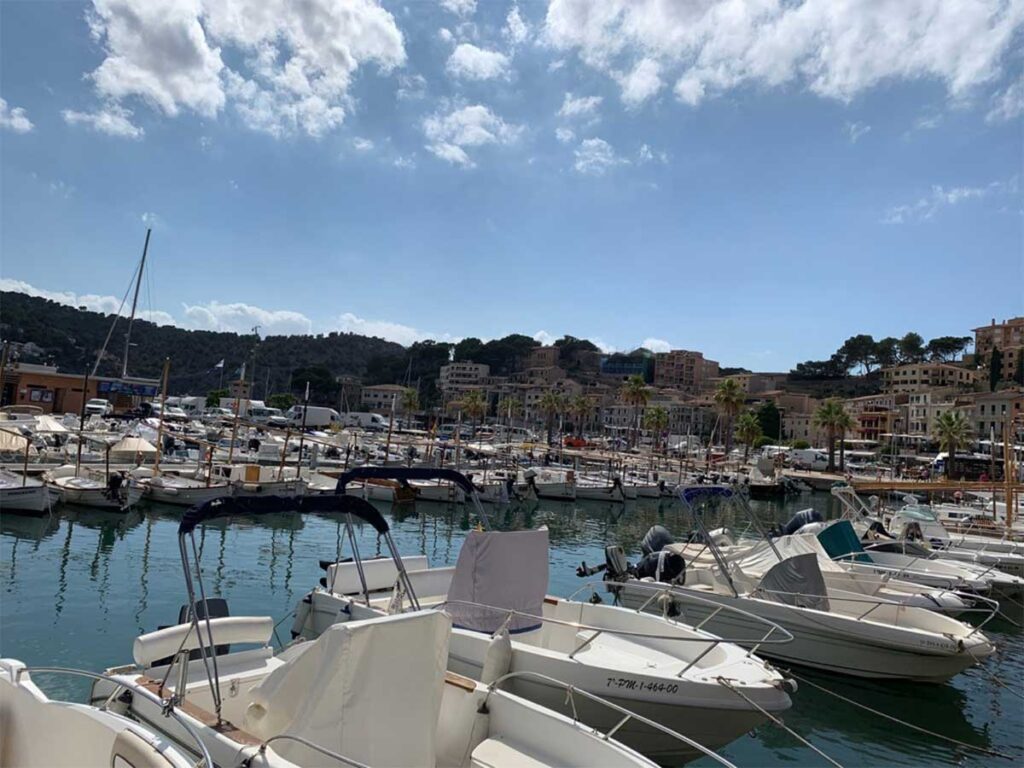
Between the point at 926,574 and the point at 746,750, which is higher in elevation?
the point at 926,574

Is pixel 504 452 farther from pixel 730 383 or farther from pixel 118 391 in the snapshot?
pixel 118 391

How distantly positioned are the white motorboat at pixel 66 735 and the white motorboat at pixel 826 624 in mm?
8547

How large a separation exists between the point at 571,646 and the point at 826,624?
5724mm

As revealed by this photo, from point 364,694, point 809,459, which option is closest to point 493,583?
point 364,694

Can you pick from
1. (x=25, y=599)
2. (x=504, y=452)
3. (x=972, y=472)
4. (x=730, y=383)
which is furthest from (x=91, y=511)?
(x=972, y=472)

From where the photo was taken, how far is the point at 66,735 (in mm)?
5688

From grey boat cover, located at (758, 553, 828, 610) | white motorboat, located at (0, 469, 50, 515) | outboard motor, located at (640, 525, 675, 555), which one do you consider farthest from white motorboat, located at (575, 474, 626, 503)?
grey boat cover, located at (758, 553, 828, 610)

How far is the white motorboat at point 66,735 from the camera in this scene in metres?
4.79

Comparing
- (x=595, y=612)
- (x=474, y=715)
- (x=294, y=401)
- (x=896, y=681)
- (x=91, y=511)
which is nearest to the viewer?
(x=474, y=715)

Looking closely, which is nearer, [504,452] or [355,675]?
[355,675]

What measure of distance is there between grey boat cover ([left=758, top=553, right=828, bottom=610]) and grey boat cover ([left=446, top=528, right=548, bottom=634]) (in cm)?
628

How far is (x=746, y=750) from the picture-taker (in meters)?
10.6

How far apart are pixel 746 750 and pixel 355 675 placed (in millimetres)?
7454

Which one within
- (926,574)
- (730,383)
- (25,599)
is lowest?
(25,599)
